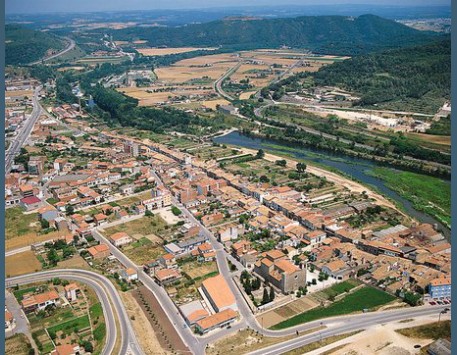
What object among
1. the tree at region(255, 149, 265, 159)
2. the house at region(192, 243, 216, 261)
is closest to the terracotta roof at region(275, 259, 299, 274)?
the house at region(192, 243, 216, 261)

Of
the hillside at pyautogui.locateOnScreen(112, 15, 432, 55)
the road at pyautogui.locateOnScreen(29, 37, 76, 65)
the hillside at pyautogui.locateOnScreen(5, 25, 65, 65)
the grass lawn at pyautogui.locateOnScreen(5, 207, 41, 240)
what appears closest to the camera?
the grass lawn at pyautogui.locateOnScreen(5, 207, 41, 240)

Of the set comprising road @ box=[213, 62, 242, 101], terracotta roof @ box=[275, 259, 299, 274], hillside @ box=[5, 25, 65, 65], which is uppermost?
hillside @ box=[5, 25, 65, 65]

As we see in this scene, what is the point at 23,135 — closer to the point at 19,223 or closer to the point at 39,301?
the point at 19,223

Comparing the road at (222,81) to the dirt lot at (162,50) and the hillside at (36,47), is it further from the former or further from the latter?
the hillside at (36,47)

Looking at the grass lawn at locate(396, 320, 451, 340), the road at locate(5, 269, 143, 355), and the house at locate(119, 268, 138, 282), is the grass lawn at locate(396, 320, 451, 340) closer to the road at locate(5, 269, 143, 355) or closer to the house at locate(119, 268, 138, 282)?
the road at locate(5, 269, 143, 355)

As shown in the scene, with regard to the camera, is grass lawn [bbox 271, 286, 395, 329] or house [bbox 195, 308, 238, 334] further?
grass lawn [bbox 271, 286, 395, 329]

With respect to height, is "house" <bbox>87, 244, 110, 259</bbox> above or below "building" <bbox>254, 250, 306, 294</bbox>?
below
